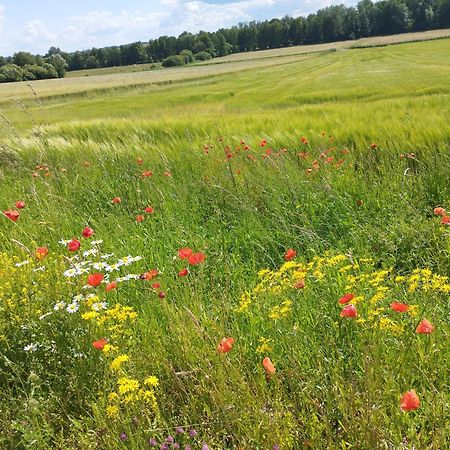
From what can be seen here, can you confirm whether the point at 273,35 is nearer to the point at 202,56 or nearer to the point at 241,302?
the point at 202,56

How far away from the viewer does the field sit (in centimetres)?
170

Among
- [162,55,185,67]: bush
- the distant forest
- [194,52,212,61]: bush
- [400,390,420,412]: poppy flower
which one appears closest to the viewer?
[400,390,420,412]: poppy flower

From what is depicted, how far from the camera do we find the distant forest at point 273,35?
100 meters

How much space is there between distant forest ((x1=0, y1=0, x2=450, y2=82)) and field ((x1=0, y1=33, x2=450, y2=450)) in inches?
3891

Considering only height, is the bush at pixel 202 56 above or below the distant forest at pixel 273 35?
below

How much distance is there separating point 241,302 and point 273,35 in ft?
421

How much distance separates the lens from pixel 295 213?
3914 mm

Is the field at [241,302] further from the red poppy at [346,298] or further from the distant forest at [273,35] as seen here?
the distant forest at [273,35]

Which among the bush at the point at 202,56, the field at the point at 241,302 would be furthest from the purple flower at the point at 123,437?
the bush at the point at 202,56

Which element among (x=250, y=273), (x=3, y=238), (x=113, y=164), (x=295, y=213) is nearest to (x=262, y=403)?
(x=250, y=273)

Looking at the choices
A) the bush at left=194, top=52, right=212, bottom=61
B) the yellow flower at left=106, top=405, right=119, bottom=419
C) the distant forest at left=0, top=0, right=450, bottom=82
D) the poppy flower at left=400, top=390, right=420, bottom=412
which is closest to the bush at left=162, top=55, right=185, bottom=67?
the distant forest at left=0, top=0, right=450, bottom=82

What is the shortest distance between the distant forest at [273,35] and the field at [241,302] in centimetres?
9884

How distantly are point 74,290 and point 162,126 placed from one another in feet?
20.4

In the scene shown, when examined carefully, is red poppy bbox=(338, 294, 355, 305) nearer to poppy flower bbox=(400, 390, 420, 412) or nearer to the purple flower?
poppy flower bbox=(400, 390, 420, 412)
